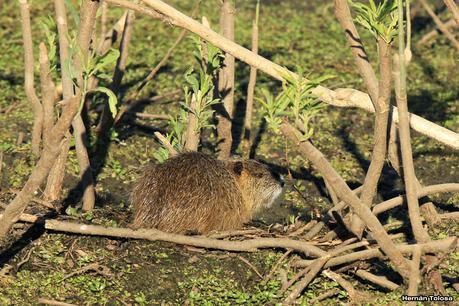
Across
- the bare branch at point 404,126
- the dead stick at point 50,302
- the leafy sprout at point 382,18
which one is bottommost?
the dead stick at point 50,302

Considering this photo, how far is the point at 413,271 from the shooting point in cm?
480

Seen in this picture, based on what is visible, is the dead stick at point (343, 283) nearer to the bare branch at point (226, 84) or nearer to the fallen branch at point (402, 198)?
the fallen branch at point (402, 198)

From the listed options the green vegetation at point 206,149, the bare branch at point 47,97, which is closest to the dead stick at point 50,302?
the green vegetation at point 206,149

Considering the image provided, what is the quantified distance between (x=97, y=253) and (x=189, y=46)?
13.8ft

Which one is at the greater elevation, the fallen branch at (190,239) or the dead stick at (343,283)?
the fallen branch at (190,239)

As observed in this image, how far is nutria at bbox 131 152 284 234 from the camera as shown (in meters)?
5.64

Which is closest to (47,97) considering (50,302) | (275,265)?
(50,302)

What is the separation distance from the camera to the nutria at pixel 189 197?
564cm

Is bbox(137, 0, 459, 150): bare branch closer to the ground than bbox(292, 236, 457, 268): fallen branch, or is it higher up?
higher up

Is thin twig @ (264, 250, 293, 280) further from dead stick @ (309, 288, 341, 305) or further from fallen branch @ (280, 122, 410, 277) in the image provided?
fallen branch @ (280, 122, 410, 277)

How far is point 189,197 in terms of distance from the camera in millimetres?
5719

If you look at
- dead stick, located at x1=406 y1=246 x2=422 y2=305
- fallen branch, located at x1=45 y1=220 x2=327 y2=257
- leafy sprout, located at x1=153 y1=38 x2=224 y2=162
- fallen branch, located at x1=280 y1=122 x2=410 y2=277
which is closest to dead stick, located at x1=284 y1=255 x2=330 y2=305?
fallen branch, located at x1=45 y1=220 x2=327 y2=257

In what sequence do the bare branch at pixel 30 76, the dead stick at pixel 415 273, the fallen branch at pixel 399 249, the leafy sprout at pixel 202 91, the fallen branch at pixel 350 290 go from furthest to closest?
the bare branch at pixel 30 76 < the leafy sprout at pixel 202 91 < the fallen branch at pixel 350 290 < the fallen branch at pixel 399 249 < the dead stick at pixel 415 273

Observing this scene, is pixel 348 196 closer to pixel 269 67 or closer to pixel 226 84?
pixel 269 67
